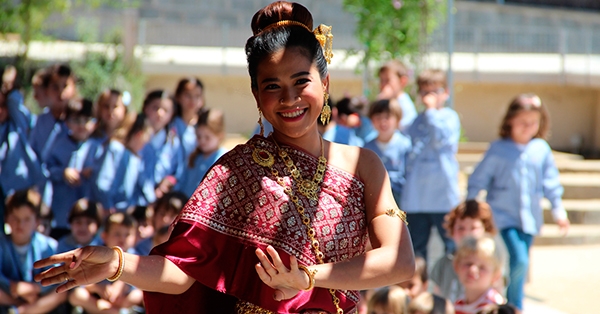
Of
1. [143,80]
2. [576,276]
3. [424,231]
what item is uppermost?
[143,80]

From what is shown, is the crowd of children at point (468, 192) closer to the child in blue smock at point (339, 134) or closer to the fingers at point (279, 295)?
the child in blue smock at point (339, 134)

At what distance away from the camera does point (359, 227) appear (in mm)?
2242

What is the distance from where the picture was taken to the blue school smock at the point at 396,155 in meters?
5.62

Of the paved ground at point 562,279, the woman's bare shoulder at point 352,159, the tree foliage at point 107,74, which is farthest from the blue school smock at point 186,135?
the tree foliage at point 107,74

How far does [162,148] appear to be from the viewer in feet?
21.0

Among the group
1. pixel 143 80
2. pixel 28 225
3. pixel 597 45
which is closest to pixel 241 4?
pixel 143 80

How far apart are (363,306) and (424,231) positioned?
1.04 meters

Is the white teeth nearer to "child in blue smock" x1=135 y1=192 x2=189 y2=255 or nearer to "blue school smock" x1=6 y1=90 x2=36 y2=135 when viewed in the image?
"child in blue smock" x1=135 y1=192 x2=189 y2=255

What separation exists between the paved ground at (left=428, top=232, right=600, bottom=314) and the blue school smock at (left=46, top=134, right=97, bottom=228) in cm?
296

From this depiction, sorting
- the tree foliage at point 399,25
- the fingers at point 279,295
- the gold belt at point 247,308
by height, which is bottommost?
the gold belt at point 247,308

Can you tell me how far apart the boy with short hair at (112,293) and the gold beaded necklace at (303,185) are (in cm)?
288

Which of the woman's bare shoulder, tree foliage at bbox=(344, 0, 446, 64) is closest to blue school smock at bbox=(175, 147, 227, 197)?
the woman's bare shoulder

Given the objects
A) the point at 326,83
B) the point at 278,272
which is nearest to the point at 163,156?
the point at 326,83

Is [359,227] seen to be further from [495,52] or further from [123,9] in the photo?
[123,9]
